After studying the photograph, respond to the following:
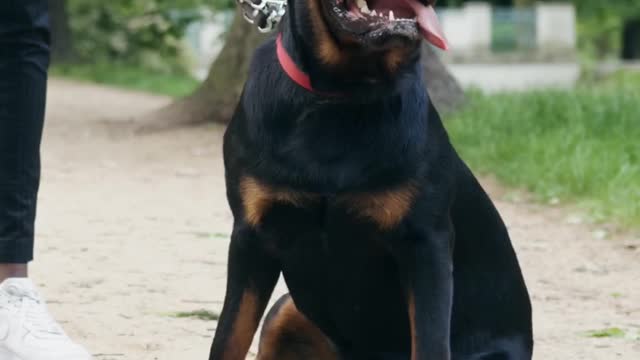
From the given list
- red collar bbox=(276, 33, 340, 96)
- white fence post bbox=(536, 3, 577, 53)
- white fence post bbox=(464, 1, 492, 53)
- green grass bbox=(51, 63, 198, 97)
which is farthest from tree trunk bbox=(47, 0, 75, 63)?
red collar bbox=(276, 33, 340, 96)

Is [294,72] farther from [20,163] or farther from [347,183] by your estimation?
[20,163]

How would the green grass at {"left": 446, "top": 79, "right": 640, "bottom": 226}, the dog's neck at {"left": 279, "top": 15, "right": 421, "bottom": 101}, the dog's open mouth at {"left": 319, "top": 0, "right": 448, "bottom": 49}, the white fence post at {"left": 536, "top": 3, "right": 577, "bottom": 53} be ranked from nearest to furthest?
1. the dog's open mouth at {"left": 319, "top": 0, "right": 448, "bottom": 49}
2. the dog's neck at {"left": 279, "top": 15, "right": 421, "bottom": 101}
3. the green grass at {"left": 446, "top": 79, "right": 640, "bottom": 226}
4. the white fence post at {"left": 536, "top": 3, "right": 577, "bottom": 53}

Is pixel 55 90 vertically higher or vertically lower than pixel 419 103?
lower

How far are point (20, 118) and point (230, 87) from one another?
796 cm

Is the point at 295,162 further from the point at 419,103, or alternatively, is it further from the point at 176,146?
the point at 176,146

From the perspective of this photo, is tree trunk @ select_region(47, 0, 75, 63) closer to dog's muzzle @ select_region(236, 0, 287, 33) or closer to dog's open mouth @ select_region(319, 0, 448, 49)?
dog's muzzle @ select_region(236, 0, 287, 33)

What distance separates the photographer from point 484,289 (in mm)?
3959

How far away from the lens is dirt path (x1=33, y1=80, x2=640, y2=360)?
5.02 metres

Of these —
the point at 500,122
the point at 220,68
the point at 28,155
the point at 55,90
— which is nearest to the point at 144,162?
the point at 220,68

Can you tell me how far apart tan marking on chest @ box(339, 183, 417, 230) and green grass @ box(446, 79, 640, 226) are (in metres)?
4.45

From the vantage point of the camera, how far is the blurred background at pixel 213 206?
527cm

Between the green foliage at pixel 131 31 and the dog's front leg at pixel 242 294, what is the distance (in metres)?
26.7

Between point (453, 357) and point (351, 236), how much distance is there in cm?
57

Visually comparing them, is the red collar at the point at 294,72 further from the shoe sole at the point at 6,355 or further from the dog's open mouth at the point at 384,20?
the shoe sole at the point at 6,355
